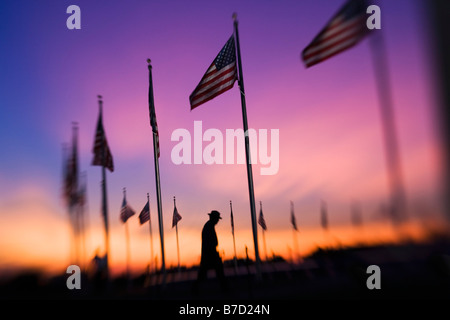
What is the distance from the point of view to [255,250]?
Result: 12664 mm

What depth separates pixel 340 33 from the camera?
10.8m

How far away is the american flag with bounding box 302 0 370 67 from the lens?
10.6 m

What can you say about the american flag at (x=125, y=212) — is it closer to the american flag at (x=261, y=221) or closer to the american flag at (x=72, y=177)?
the american flag at (x=72, y=177)

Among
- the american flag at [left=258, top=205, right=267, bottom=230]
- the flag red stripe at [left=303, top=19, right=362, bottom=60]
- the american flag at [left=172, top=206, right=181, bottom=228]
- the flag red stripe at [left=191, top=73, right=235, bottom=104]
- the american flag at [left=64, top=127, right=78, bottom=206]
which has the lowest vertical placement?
the american flag at [left=258, top=205, right=267, bottom=230]

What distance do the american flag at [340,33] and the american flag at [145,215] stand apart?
18673 millimetres

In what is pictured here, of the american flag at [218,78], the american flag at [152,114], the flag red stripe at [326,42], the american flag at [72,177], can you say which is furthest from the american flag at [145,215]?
the flag red stripe at [326,42]

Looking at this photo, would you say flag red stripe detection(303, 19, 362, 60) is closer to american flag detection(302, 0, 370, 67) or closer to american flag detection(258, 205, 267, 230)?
american flag detection(302, 0, 370, 67)

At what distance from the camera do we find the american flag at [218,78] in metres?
12.8

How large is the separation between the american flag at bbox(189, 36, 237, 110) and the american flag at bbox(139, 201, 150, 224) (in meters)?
15.7

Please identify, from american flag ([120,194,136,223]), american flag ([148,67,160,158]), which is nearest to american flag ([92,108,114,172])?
american flag ([148,67,160,158])

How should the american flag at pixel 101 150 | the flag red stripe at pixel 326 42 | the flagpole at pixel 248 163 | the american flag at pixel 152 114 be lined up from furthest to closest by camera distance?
the american flag at pixel 101 150 < the american flag at pixel 152 114 < the flagpole at pixel 248 163 < the flag red stripe at pixel 326 42

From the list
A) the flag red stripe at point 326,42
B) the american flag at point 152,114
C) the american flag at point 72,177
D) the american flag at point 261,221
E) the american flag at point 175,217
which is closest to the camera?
the flag red stripe at point 326,42

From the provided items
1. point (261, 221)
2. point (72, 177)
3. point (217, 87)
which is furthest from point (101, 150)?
point (261, 221)
